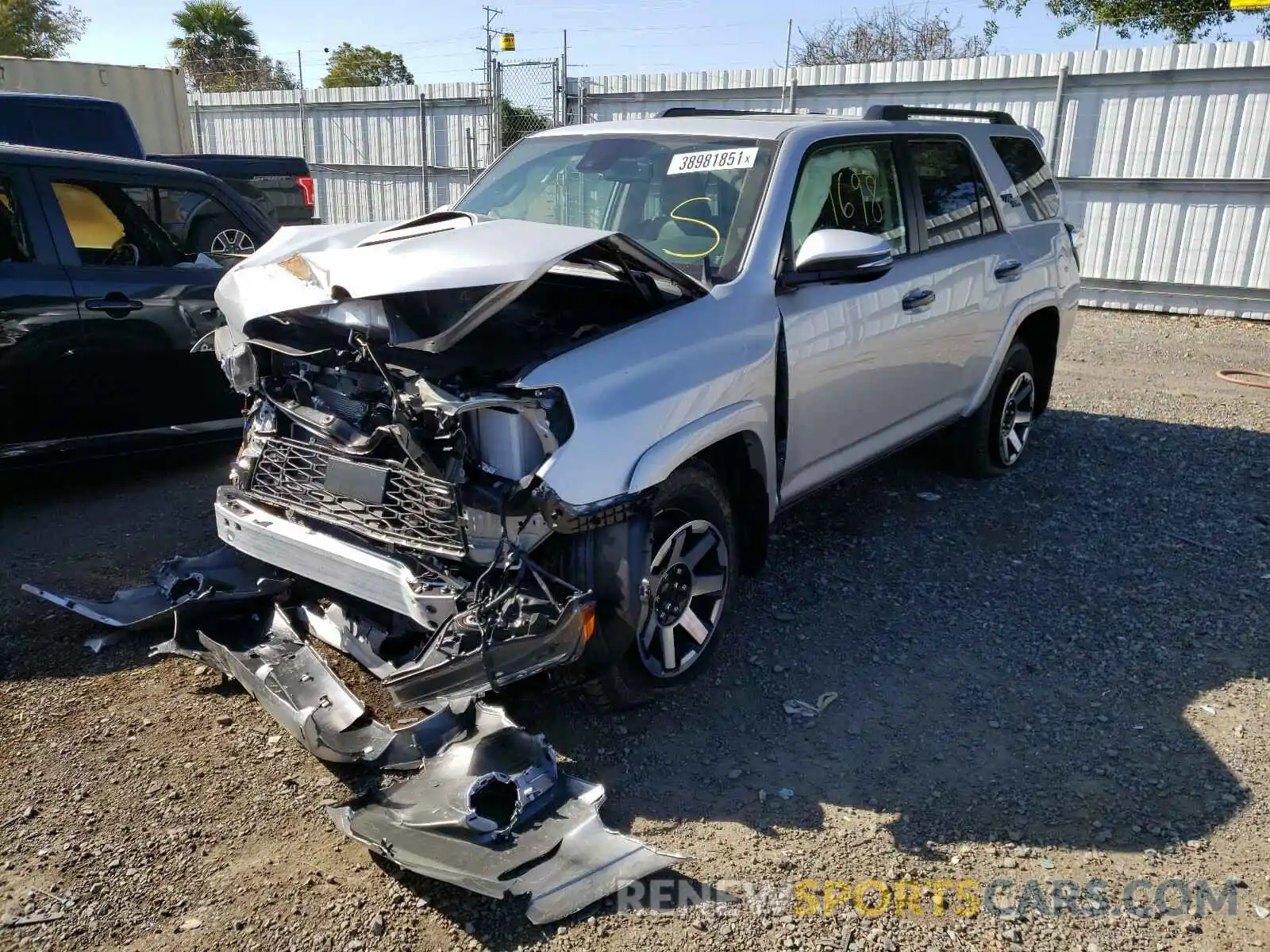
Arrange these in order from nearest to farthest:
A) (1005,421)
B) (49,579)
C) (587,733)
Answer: (587,733) → (49,579) → (1005,421)

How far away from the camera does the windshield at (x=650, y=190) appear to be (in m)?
Answer: 4.05

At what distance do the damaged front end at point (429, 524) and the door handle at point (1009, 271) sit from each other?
256cm

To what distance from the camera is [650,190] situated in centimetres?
437

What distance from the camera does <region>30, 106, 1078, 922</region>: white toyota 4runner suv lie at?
2939mm

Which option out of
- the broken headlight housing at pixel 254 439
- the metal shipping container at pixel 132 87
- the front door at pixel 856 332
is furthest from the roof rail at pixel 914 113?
the metal shipping container at pixel 132 87

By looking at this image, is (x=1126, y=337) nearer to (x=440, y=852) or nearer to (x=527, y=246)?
(x=527, y=246)

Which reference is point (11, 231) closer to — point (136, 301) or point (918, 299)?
point (136, 301)

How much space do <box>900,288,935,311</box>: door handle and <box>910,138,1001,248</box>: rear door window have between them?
1.02 ft

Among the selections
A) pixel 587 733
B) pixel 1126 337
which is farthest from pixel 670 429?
pixel 1126 337

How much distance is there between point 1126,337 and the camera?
1088 cm

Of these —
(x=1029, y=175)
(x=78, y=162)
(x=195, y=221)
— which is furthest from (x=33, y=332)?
(x=1029, y=175)

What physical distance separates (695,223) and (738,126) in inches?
27.4

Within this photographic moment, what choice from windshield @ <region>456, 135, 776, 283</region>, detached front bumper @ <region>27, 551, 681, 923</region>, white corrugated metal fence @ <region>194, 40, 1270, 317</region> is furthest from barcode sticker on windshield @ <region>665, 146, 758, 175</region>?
white corrugated metal fence @ <region>194, 40, 1270, 317</region>

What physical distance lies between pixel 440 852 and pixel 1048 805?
1.85 metres
